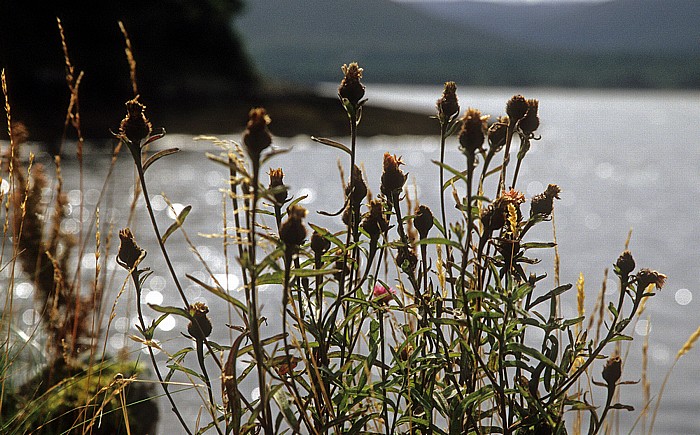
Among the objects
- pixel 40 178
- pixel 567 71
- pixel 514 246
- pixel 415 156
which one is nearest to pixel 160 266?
pixel 40 178

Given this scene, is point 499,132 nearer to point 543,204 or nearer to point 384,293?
point 543,204

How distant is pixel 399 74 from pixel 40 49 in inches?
3669

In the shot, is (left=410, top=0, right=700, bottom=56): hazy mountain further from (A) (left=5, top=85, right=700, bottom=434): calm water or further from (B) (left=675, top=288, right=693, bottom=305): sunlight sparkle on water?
(B) (left=675, top=288, right=693, bottom=305): sunlight sparkle on water

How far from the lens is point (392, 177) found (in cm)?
135

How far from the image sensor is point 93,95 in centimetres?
2242

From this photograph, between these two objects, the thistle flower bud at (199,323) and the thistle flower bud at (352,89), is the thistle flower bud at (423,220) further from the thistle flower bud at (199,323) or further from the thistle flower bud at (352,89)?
the thistle flower bud at (199,323)

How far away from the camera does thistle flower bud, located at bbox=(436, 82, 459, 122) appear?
4.46ft

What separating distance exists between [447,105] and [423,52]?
433ft

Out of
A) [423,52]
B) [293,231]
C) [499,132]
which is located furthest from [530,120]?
[423,52]

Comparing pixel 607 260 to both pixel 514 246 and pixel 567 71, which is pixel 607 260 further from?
pixel 567 71

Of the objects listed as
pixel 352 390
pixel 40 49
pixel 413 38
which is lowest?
pixel 352 390

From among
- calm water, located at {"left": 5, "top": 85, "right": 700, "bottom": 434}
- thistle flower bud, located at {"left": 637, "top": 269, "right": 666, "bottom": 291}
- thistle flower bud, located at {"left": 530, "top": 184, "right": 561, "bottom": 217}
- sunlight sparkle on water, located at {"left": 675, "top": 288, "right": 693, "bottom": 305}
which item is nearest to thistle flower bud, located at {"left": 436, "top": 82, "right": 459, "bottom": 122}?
thistle flower bud, located at {"left": 530, "top": 184, "right": 561, "bottom": 217}

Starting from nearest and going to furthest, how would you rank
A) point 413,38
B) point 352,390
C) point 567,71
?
point 352,390
point 567,71
point 413,38

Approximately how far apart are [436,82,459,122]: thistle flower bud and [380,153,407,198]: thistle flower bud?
0.38ft
